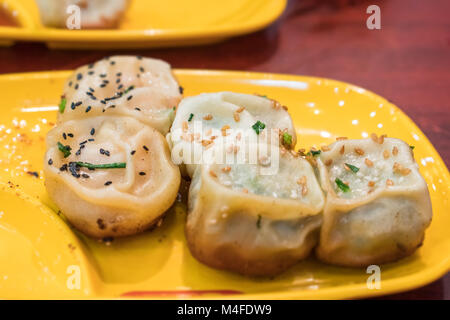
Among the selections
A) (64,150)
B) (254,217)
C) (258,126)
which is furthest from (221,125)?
(64,150)

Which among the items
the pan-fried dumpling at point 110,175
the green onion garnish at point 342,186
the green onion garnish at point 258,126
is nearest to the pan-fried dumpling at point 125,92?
the pan-fried dumpling at point 110,175

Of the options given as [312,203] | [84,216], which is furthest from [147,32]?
[312,203]

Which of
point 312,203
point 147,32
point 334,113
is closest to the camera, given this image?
point 312,203

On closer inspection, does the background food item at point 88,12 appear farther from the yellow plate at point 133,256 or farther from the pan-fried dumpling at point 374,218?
the pan-fried dumpling at point 374,218

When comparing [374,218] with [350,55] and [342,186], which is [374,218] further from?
[350,55]
